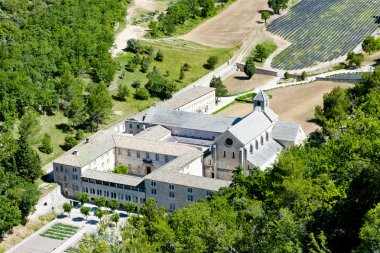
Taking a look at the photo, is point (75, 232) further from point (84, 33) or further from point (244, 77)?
point (244, 77)

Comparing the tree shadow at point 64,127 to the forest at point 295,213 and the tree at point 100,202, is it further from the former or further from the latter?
the forest at point 295,213

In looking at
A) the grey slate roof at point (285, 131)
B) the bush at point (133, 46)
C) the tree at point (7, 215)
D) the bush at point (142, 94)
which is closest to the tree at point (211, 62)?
the bush at point (133, 46)

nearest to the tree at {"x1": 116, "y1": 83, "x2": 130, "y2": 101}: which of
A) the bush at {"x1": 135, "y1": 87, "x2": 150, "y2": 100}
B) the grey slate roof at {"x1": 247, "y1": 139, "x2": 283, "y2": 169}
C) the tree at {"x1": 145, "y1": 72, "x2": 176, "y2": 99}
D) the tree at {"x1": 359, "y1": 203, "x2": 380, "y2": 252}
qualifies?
the bush at {"x1": 135, "y1": 87, "x2": 150, "y2": 100}

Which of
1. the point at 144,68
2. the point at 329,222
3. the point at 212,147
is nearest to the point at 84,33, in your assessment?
the point at 144,68

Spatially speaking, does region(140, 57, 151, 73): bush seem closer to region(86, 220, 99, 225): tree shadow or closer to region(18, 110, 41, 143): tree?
region(18, 110, 41, 143): tree

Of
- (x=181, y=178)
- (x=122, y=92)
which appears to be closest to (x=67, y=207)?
(x=181, y=178)

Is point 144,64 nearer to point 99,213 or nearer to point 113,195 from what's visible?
point 113,195
